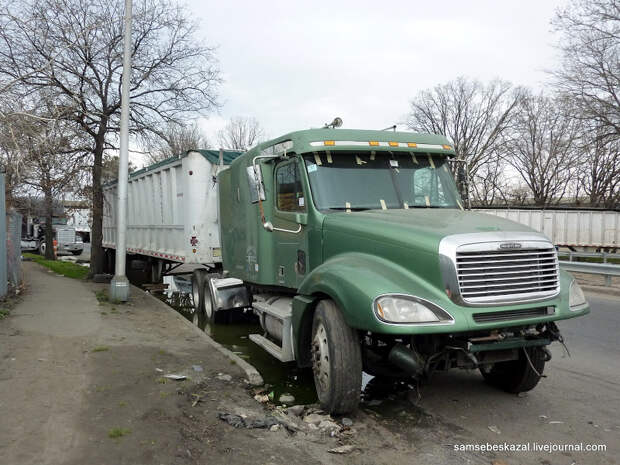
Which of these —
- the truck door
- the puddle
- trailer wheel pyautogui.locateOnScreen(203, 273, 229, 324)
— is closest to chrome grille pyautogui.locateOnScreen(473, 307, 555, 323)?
the puddle

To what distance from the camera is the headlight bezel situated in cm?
392

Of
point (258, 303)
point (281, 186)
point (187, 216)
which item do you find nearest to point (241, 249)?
point (258, 303)

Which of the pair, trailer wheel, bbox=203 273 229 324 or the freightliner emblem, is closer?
the freightliner emblem

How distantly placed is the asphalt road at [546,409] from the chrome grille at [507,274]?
3.69ft

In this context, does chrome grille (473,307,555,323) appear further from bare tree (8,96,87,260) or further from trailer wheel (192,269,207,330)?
trailer wheel (192,269,207,330)

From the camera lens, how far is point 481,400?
5.14 m

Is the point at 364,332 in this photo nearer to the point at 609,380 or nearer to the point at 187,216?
the point at 609,380

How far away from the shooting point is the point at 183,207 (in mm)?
10695

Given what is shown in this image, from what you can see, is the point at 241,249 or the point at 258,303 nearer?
the point at 258,303

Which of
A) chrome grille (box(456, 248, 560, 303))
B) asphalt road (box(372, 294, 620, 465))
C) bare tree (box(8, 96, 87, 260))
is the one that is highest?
bare tree (box(8, 96, 87, 260))

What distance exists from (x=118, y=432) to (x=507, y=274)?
128 inches

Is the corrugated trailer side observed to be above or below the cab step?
above

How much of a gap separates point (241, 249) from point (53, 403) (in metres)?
3.47

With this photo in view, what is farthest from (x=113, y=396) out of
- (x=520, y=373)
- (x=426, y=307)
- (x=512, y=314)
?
(x=520, y=373)
